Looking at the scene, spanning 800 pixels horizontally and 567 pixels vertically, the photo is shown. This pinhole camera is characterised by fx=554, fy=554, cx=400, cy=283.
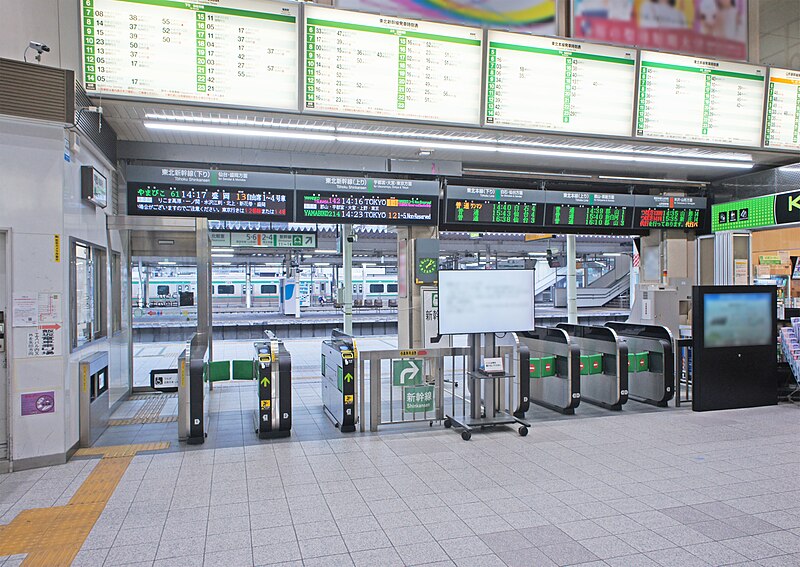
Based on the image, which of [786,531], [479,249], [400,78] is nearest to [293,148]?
[400,78]

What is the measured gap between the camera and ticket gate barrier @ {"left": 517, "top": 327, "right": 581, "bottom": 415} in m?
6.56

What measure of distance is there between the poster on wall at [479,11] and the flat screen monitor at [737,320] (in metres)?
3.74

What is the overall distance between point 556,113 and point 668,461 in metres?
3.62

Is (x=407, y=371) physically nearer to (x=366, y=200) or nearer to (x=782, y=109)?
(x=366, y=200)

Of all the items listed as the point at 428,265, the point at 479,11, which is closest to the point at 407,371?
the point at 428,265

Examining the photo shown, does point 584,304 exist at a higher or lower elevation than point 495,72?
lower

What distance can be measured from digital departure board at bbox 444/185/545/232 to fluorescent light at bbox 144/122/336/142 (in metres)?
1.94

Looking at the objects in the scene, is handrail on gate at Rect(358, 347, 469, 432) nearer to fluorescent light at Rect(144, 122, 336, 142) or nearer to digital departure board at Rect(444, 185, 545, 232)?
digital departure board at Rect(444, 185, 545, 232)

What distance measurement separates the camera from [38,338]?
4.64m

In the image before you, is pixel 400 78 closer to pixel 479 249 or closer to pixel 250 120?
pixel 250 120

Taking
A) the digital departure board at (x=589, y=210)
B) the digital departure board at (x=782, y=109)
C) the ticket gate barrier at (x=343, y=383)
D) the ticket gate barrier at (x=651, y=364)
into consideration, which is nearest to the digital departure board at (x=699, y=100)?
the digital departure board at (x=782, y=109)

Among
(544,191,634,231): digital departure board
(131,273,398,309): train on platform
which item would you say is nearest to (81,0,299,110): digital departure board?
(544,191,634,231): digital departure board

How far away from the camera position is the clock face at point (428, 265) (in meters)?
7.74

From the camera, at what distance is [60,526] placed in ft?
11.3
